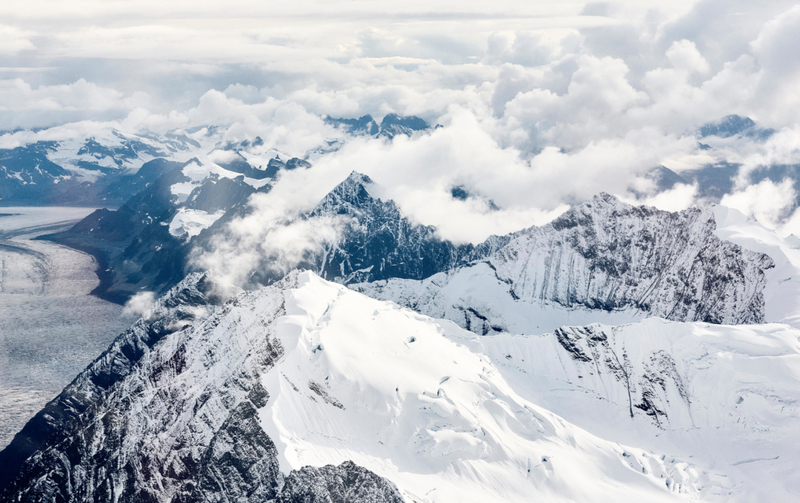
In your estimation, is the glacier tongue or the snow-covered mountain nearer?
the glacier tongue

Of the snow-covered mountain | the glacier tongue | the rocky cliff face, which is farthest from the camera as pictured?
the snow-covered mountain

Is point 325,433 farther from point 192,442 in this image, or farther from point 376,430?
point 192,442

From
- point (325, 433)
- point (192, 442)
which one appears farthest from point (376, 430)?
point (192, 442)

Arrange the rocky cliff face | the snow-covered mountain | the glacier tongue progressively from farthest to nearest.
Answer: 1. the snow-covered mountain
2. the glacier tongue
3. the rocky cliff face

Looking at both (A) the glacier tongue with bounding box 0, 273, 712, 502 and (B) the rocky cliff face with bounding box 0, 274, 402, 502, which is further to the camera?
(A) the glacier tongue with bounding box 0, 273, 712, 502

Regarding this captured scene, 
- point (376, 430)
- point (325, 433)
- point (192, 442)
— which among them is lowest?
point (192, 442)

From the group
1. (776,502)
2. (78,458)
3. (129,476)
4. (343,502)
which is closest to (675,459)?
(776,502)

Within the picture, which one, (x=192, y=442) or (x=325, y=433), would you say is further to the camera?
(x=192, y=442)
